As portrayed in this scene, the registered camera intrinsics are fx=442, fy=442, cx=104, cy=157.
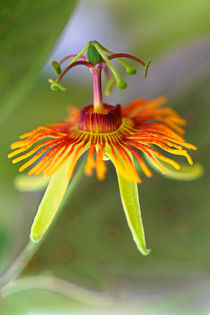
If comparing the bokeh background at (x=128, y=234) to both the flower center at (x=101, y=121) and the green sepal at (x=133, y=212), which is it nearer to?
the flower center at (x=101, y=121)

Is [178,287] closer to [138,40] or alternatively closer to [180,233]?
[180,233]

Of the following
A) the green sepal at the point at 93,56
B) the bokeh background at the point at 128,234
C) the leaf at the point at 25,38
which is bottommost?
the bokeh background at the point at 128,234

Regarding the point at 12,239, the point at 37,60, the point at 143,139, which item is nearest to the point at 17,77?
the point at 37,60

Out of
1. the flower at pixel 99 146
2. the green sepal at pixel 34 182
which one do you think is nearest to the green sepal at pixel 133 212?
the flower at pixel 99 146

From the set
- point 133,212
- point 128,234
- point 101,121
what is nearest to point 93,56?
point 101,121

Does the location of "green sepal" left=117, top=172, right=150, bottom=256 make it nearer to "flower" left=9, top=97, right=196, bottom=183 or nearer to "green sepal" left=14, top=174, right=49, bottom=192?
"flower" left=9, top=97, right=196, bottom=183

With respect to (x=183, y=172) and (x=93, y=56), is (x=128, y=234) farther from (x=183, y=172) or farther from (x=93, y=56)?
(x=93, y=56)

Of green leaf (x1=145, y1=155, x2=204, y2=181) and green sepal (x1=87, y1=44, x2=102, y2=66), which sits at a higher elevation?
green sepal (x1=87, y1=44, x2=102, y2=66)

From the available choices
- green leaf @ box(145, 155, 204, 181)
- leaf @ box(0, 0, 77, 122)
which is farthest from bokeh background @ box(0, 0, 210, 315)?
green leaf @ box(145, 155, 204, 181)
